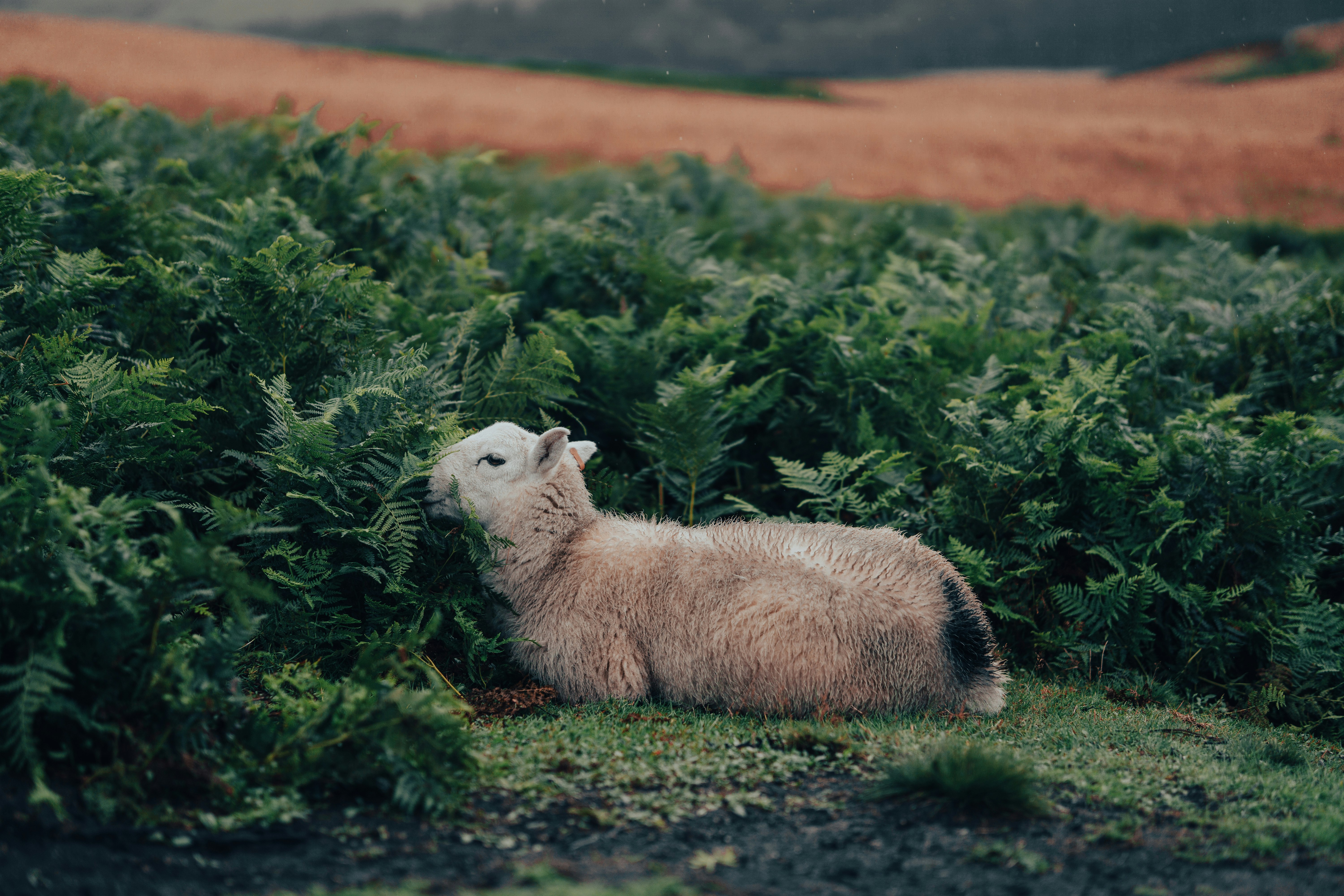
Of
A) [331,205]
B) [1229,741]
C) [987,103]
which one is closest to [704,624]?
[1229,741]

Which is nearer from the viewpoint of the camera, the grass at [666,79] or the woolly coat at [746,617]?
the woolly coat at [746,617]

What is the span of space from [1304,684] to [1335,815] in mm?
2412

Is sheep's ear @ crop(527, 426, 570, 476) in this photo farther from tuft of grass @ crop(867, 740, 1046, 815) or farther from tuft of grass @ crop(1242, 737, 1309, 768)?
tuft of grass @ crop(1242, 737, 1309, 768)

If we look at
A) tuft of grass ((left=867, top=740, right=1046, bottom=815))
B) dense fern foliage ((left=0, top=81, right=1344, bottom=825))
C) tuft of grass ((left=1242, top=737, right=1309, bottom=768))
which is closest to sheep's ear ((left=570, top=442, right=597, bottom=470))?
dense fern foliage ((left=0, top=81, right=1344, bottom=825))

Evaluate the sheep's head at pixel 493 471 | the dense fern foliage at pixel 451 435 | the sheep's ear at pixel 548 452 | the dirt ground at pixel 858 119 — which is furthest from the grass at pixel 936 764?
the dirt ground at pixel 858 119

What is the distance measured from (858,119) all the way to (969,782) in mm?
17248

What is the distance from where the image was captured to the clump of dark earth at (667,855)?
3480mm

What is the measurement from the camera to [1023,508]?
7055mm

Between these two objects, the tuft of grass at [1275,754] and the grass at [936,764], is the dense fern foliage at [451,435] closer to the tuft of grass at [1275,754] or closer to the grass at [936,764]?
the grass at [936,764]

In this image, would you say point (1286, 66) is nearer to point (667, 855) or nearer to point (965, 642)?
point (965, 642)

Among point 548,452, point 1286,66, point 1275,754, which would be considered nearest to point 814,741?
point 548,452

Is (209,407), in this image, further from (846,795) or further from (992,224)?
(992,224)

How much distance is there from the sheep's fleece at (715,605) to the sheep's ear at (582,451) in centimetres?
9

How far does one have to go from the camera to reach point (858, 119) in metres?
19.1
